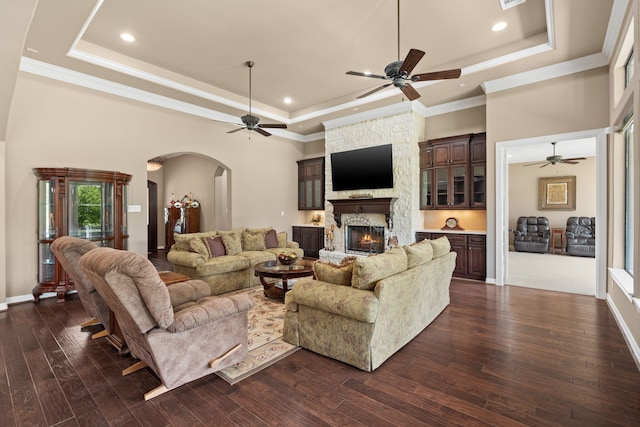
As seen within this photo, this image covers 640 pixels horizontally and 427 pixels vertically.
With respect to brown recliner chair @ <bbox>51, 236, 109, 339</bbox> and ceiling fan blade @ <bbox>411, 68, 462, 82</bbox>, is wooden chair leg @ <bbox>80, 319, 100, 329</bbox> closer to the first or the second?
brown recliner chair @ <bbox>51, 236, 109, 339</bbox>

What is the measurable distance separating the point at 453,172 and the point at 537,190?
5982mm

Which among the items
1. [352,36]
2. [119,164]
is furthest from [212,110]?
[352,36]

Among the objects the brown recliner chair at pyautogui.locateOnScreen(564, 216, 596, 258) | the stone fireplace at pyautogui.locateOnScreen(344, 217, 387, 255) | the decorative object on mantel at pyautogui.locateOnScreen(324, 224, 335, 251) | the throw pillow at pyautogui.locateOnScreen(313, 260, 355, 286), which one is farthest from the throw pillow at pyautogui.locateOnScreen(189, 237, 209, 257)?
the brown recliner chair at pyautogui.locateOnScreen(564, 216, 596, 258)

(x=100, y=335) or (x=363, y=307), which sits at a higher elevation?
(x=363, y=307)

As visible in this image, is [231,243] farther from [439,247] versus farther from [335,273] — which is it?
[439,247]

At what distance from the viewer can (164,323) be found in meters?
2.16

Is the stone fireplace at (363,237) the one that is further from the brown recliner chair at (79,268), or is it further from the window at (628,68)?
the brown recliner chair at (79,268)

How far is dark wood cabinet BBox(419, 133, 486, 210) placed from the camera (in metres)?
6.09

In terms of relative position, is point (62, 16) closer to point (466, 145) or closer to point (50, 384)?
point (50, 384)

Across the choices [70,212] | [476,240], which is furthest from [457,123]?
[70,212]

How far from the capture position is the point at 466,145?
Result: 620 centimetres

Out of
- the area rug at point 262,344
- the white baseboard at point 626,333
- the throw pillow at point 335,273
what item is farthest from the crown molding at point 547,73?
the area rug at point 262,344

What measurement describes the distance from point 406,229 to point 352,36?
394 cm

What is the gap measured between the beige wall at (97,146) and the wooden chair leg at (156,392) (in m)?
3.93
